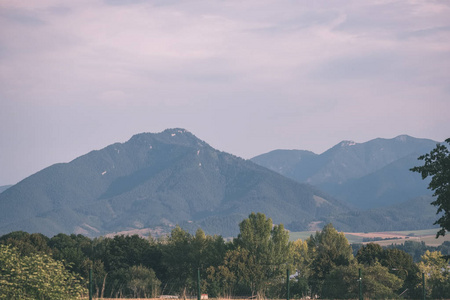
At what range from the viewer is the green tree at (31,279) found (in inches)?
1135

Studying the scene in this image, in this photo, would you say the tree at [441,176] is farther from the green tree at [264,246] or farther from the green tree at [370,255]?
the green tree at [370,255]

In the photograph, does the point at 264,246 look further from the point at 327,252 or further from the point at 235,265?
the point at 327,252

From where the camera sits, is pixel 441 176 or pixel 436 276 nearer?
pixel 441 176

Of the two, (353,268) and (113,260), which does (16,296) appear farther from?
(113,260)

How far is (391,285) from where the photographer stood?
7694 centimetres

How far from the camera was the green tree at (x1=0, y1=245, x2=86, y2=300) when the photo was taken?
94.6 feet

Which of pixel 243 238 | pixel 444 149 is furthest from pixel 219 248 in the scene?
pixel 444 149

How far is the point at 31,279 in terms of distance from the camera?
95.1ft

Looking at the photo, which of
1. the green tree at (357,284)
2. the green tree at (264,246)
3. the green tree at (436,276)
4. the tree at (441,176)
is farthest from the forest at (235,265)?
Result: the tree at (441,176)

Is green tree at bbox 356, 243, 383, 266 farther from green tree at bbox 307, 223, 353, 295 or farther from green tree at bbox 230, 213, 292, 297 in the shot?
green tree at bbox 230, 213, 292, 297

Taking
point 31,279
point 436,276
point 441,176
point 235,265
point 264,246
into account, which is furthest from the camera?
point 436,276

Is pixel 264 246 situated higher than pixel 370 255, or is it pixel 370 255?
pixel 264 246

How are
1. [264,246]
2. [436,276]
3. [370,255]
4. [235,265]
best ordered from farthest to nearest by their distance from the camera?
[436,276], [370,255], [264,246], [235,265]

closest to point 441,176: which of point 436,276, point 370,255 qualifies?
point 370,255
